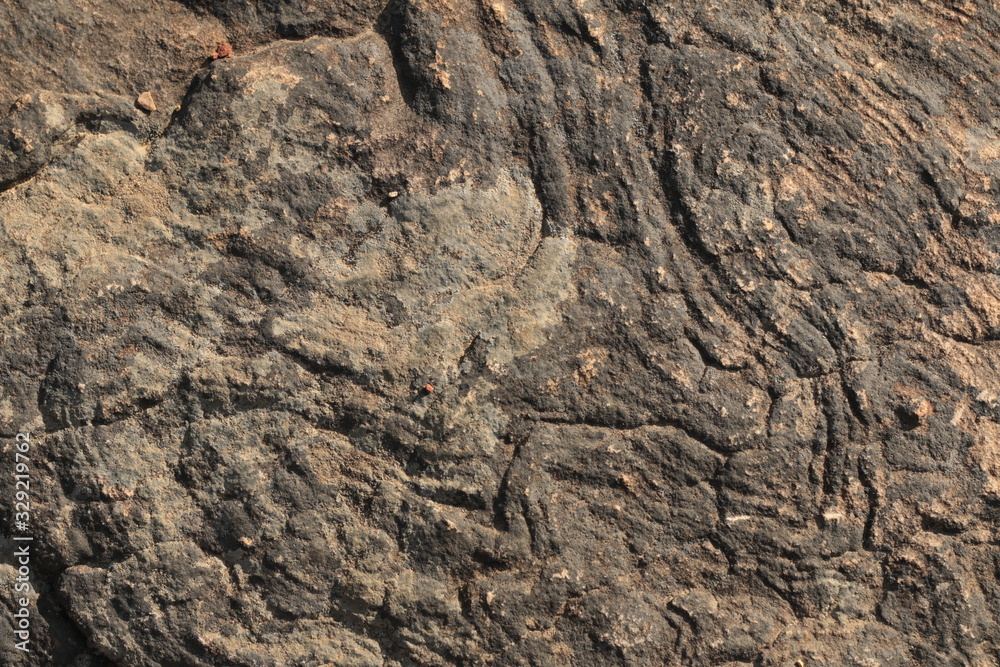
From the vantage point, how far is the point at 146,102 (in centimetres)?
151

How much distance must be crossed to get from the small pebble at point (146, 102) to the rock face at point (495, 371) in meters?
0.04

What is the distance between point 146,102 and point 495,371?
28.8 inches

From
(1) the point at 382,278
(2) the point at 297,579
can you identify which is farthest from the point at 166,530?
(1) the point at 382,278

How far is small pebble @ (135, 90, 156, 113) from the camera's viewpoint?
4.95 feet

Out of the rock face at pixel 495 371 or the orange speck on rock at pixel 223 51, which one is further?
the orange speck on rock at pixel 223 51

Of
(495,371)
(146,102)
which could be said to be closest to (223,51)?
(146,102)

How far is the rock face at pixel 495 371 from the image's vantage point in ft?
4.59

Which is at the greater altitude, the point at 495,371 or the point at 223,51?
the point at 223,51

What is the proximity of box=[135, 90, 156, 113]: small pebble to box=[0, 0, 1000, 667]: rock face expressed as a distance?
44 mm

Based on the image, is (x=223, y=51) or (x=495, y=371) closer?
(x=495, y=371)

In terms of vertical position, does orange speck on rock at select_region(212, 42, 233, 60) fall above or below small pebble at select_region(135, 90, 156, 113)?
above

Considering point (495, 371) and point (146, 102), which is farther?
point (146, 102)

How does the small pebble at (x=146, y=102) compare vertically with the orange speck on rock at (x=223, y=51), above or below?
below

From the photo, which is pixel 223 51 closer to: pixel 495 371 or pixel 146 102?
pixel 146 102
